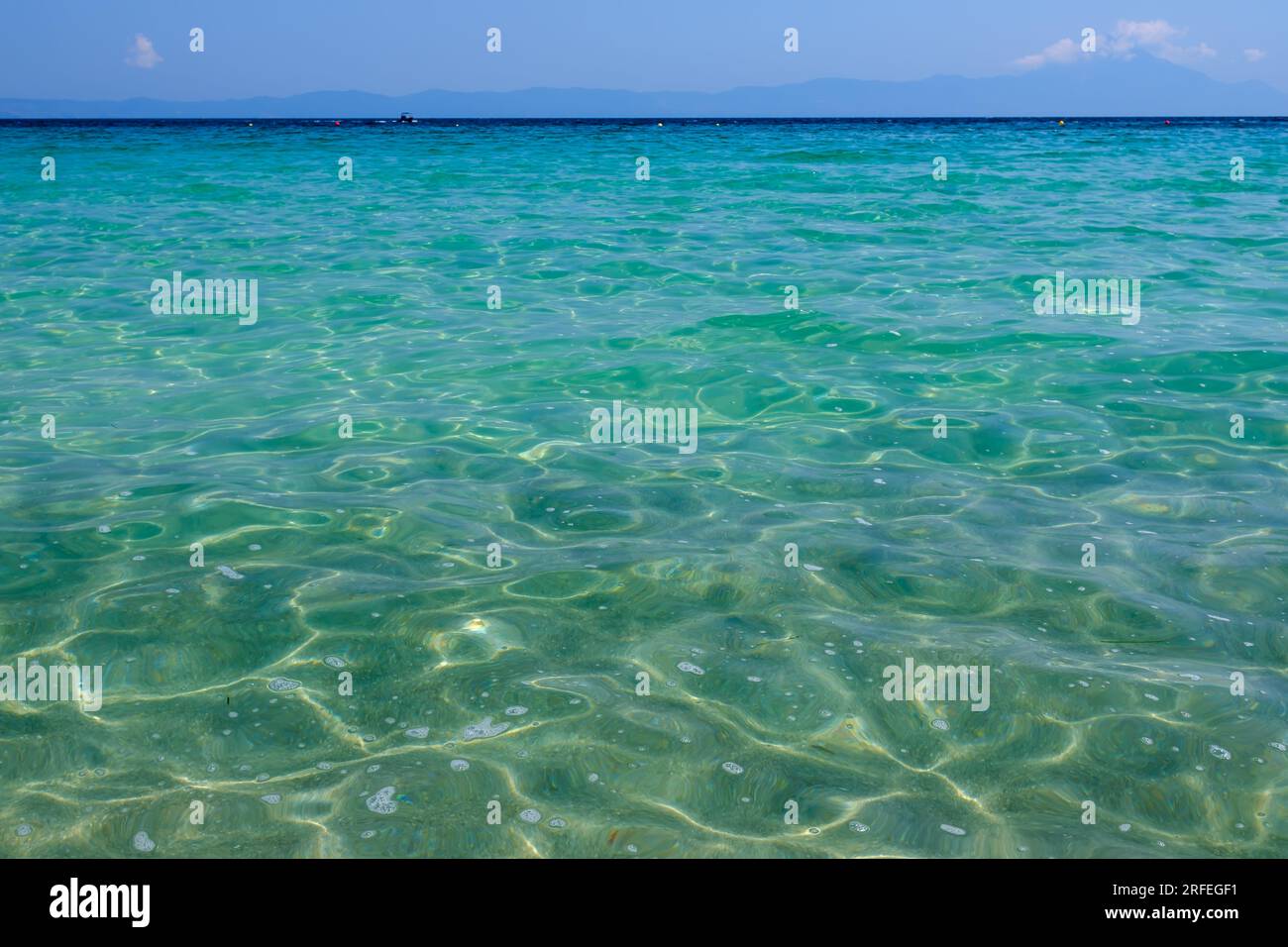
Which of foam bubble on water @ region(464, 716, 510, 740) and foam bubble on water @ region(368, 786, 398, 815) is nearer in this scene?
foam bubble on water @ region(368, 786, 398, 815)

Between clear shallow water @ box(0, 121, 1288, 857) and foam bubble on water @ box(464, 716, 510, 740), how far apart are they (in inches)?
0.8

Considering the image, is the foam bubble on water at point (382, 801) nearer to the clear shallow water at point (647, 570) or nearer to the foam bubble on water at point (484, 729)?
the clear shallow water at point (647, 570)

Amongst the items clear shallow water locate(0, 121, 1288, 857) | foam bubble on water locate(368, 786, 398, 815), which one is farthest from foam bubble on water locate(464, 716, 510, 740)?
foam bubble on water locate(368, 786, 398, 815)

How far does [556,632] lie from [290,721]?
1.13m

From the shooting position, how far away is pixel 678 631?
443 centimetres

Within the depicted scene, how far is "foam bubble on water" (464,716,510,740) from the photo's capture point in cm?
373

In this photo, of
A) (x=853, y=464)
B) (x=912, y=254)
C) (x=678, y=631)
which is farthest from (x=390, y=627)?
(x=912, y=254)

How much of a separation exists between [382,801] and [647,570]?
74.3 inches

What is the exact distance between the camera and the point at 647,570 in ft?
16.3

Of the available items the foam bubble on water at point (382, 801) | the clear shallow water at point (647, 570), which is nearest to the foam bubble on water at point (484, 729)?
the clear shallow water at point (647, 570)

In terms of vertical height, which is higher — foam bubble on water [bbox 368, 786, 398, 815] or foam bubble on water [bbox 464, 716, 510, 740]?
foam bubble on water [bbox 464, 716, 510, 740]

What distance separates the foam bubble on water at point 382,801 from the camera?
131 inches

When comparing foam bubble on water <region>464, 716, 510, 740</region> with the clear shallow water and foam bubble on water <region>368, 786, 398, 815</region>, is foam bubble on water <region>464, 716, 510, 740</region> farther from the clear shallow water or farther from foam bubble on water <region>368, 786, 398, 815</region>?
foam bubble on water <region>368, 786, 398, 815</region>

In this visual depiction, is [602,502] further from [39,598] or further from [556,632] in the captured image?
[39,598]
